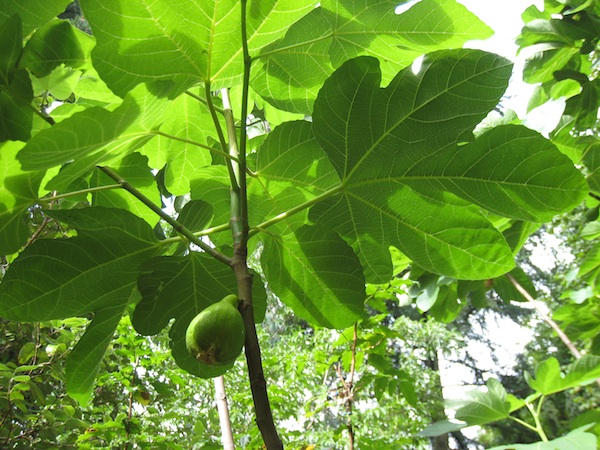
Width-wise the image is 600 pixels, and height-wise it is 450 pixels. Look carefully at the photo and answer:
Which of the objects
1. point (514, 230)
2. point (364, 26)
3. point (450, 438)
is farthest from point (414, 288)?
point (450, 438)

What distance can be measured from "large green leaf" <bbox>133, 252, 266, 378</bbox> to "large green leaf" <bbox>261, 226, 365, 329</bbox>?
87 mm

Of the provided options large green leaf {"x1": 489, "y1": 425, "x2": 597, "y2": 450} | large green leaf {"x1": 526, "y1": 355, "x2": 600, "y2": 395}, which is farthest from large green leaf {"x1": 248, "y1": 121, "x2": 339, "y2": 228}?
large green leaf {"x1": 526, "y1": 355, "x2": 600, "y2": 395}

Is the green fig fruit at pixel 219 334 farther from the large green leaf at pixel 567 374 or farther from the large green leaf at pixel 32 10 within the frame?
the large green leaf at pixel 567 374

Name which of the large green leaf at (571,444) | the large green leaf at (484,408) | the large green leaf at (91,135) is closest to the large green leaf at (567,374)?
the large green leaf at (484,408)

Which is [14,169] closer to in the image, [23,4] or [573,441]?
[23,4]

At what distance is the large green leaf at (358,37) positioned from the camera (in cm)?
78

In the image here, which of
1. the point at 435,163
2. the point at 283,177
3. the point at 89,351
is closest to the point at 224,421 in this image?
the point at 89,351

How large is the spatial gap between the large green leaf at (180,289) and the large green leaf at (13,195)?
0.60 ft

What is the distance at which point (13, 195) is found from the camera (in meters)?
0.72

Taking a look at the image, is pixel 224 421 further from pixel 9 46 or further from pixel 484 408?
pixel 9 46

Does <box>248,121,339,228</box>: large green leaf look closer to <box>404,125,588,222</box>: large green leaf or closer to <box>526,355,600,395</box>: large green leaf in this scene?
<box>404,125,588,222</box>: large green leaf

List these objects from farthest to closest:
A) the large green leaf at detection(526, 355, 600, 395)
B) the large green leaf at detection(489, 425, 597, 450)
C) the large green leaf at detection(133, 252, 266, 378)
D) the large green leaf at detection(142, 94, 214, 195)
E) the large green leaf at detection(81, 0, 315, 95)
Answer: the large green leaf at detection(526, 355, 600, 395), the large green leaf at detection(489, 425, 597, 450), the large green leaf at detection(142, 94, 214, 195), the large green leaf at detection(133, 252, 266, 378), the large green leaf at detection(81, 0, 315, 95)

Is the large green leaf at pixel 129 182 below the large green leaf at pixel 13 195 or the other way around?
the other way around

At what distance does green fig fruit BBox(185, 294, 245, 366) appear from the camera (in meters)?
0.49
